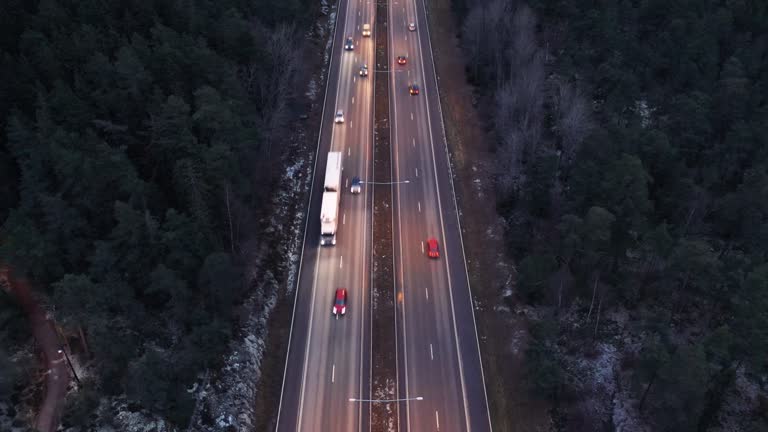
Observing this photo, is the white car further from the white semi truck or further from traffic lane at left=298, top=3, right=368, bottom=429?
traffic lane at left=298, top=3, right=368, bottom=429

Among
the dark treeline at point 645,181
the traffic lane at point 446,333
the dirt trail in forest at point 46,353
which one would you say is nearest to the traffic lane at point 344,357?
the traffic lane at point 446,333

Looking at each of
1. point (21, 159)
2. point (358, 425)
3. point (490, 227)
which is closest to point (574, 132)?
point (490, 227)

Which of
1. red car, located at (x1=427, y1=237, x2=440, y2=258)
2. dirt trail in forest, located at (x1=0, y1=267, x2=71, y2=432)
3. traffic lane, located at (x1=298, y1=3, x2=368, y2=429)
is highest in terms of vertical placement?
dirt trail in forest, located at (x1=0, y1=267, x2=71, y2=432)

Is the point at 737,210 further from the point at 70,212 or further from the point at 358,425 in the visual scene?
the point at 70,212

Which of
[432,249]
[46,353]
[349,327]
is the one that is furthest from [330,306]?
[46,353]

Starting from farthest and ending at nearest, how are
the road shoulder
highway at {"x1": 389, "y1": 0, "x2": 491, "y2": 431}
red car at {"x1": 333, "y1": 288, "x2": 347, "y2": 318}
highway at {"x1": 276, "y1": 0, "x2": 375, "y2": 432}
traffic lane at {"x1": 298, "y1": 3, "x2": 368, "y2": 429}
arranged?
red car at {"x1": 333, "y1": 288, "x2": 347, "y2": 318}, the road shoulder, highway at {"x1": 389, "y1": 0, "x2": 491, "y2": 431}, highway at {"x1": 276, "y1": 0, "x2": 375, "y2": 432}, traffic lane at {"x1": 298, "y1": 3, "x2": 368, "y2": 429}

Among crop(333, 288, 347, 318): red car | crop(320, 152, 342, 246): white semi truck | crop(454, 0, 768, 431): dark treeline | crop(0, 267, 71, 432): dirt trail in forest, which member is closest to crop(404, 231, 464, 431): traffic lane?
crop(333, 288, 347, 318): red car

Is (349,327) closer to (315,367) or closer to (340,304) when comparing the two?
(340,304)
